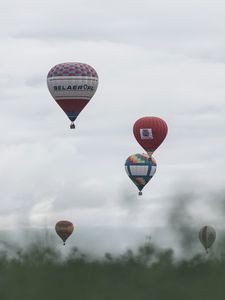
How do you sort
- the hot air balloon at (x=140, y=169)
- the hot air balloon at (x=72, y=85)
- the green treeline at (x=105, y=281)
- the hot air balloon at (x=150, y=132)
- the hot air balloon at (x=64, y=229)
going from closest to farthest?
1. the green treeline at (x=105, y=281)
2. the hot air balloon at (x=72, y=85)
3. the hot air balloon at (x=150, y=132)
4. the hot air balloon at (x=140, y=169)
5. the hot air balloon at (x=64, y=229)

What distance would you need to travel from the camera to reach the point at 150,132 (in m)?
82.4

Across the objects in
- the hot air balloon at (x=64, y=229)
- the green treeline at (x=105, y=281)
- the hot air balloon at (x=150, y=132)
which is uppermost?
the hot air balloon at (x=150, y=132)

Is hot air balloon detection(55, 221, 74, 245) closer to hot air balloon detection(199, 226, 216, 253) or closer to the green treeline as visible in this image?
hot air balloon detection(199, 226, 216, 253)

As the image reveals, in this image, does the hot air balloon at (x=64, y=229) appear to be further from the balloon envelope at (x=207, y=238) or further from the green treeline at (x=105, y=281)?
the green treeline at (x=105, y=281)

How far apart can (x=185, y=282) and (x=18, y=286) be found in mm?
3922

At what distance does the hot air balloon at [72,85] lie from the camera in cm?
7544

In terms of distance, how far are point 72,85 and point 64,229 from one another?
22906mm

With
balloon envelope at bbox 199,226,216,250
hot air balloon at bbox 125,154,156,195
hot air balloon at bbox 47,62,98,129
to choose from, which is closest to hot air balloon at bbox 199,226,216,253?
balloon envelope at bbox 199,226,216,250

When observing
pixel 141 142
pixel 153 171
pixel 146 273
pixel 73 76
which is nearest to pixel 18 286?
pixel 146 273

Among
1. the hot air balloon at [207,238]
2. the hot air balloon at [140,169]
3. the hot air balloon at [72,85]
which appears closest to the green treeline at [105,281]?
the hot air balloon at [207,238]

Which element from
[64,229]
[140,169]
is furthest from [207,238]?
[64,229]

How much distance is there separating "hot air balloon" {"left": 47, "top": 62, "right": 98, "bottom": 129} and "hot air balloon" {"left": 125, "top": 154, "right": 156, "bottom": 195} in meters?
15.3

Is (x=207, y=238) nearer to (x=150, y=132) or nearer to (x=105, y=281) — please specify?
(x=105, y=281)

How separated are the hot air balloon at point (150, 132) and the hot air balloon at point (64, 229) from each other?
14.5 metres
